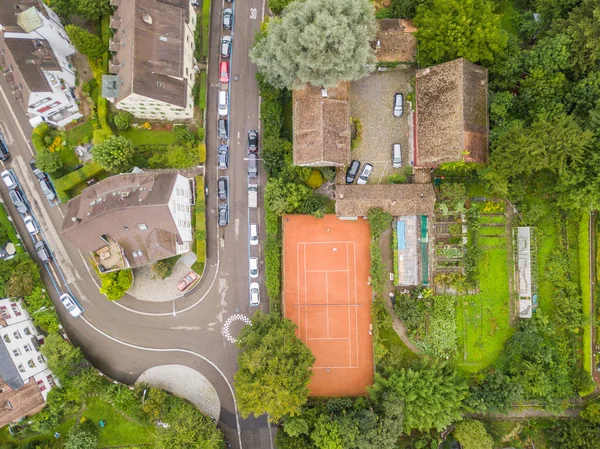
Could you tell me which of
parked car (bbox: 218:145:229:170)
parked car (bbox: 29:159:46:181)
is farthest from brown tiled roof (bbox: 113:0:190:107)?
parked car (bbox: 29:159:46:181)

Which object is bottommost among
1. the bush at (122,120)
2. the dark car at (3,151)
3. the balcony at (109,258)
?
the balcony at (109,258)

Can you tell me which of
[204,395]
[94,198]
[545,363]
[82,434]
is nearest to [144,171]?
[94,198]

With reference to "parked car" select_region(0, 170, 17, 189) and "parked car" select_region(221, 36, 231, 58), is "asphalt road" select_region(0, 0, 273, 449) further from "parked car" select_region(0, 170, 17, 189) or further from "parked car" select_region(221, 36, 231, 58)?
"parked car" select_region(0, 170, 17, 189)

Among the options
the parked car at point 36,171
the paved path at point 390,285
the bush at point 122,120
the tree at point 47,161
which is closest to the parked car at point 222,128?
the bush at point 122,120

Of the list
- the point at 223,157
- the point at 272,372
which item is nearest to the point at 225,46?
the point at 223,157

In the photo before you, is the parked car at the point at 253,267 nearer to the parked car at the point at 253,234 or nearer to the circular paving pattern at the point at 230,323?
the parked car at the point at 253,234

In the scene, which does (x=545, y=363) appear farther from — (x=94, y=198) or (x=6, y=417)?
(x=6, y=417)
